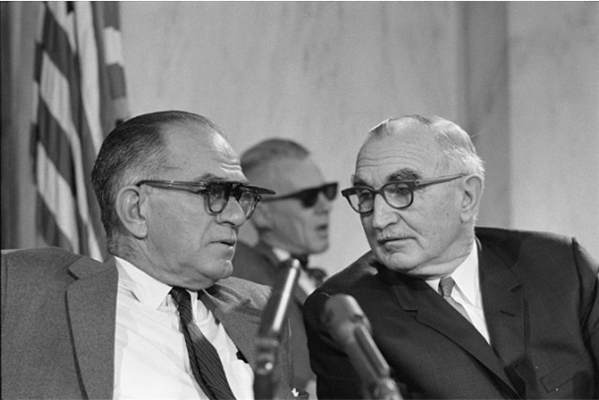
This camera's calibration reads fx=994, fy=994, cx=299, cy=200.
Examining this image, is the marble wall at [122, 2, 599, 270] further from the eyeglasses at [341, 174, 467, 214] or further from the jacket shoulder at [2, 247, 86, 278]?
the jacket shoulder at [2, 247, 86, 278]

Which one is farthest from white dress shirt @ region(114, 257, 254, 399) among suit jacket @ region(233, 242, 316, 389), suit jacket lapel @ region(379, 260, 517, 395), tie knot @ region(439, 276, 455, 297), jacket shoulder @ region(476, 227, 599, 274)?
suit jacket @ region(233, 242, 316, 389)

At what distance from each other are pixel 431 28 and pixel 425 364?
3811mm

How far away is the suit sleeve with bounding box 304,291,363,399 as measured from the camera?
2811mm

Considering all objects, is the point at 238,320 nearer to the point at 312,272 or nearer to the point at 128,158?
the point at 128,158

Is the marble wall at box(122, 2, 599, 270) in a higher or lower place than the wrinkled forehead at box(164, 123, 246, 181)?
higher

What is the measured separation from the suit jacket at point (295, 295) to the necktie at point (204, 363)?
160 cm

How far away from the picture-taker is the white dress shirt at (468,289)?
292cm

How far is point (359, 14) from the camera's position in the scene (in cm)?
604

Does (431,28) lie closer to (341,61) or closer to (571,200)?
(341,61)

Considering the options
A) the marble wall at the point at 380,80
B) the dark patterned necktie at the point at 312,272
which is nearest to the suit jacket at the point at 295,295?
the dark patterned necktie at the point at 312,272

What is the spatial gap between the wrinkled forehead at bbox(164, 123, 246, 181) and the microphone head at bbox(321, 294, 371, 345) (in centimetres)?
115

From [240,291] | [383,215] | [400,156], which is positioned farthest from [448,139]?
[240,291]

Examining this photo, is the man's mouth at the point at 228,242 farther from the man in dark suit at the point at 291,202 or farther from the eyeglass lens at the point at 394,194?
the man in dark suit at the point at 291,202

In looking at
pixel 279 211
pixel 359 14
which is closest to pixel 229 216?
pixel 279 211
